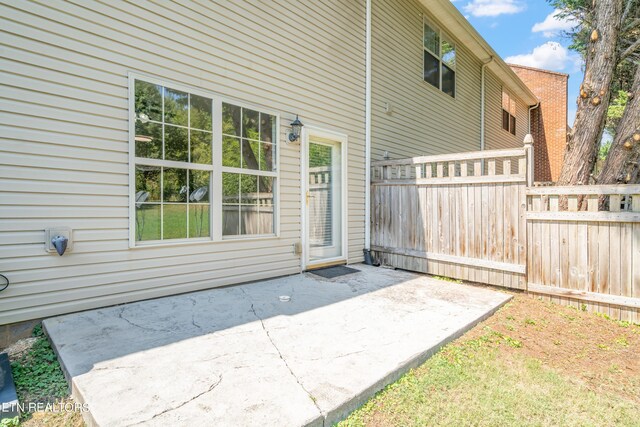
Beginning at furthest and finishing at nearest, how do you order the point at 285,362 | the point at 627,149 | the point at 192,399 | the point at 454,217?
1. the point at 454,217
2. the point at 627,149
3. the point at 285,362
4. the point at 192,399

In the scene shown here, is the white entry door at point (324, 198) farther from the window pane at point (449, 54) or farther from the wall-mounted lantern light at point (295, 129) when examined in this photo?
the window pane at point (449, 54)

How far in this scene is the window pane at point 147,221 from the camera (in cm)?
334

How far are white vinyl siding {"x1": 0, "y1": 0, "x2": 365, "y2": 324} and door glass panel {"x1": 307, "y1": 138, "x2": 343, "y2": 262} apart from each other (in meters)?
0.71

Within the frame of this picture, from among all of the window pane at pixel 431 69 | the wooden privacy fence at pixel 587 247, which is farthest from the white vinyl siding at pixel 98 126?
the window pane at pixel 431 69

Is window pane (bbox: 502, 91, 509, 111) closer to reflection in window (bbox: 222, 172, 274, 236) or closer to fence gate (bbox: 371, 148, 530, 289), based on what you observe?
fence gate (bbox: 371, 148, 530, 289)

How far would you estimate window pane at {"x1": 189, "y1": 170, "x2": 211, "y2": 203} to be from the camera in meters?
3.72

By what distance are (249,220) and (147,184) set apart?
4.25 ft

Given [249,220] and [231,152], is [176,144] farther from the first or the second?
[249,220]

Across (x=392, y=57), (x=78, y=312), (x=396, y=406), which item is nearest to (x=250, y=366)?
(x=396, y=406)

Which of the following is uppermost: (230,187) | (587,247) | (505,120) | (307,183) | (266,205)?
(505,120)

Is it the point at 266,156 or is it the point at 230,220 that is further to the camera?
the point at 266,156

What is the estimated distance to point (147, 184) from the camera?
133 inches

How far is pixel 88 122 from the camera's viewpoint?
3.02 metres

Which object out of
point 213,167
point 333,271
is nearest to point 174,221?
point 213,167
